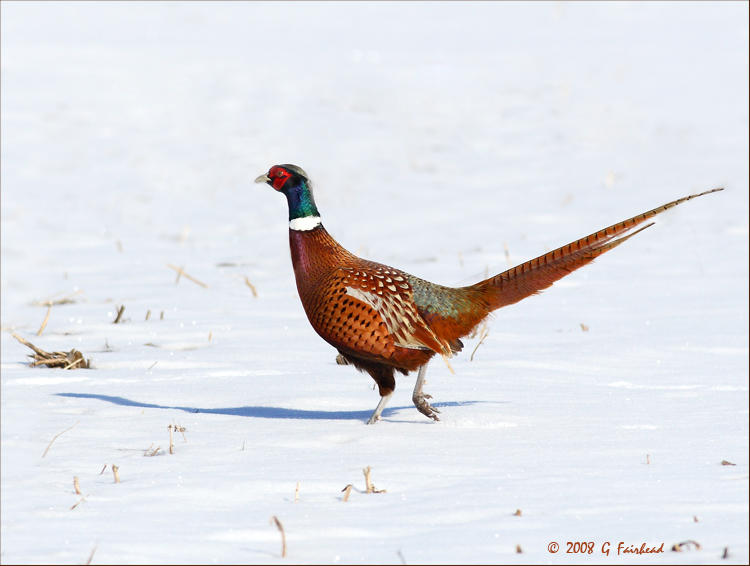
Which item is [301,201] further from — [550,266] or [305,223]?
[550,266]

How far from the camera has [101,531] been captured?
3.08m

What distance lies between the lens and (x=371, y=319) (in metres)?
4.79

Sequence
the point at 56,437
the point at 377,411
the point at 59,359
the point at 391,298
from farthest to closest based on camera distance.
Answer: the point at 59,359 → the point at 391,298 → the point at 377,411 → the point at 56,437

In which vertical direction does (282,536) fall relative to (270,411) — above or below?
below

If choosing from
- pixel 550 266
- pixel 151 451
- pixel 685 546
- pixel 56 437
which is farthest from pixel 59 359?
pixel 685 546

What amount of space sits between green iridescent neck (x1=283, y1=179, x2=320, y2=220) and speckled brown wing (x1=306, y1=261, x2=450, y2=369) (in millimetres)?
385

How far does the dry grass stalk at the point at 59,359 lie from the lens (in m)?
5.72

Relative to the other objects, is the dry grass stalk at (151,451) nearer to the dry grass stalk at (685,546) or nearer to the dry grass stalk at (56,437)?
the dry grass stalk at (56,437)

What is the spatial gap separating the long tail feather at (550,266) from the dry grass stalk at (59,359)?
7.14ft

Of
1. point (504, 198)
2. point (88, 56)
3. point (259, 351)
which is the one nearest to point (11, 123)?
point (88, 56)

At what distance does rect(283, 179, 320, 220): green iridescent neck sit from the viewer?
5.18 m

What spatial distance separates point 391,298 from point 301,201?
70 centimetres

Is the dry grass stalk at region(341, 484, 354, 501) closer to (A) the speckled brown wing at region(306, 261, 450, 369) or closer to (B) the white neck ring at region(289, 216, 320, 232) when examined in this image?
(A) the speckled brown wing at region(306, 261, 450, 369)

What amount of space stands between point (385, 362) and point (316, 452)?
0.86 m
